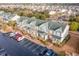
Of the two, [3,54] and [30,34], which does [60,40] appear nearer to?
[30,34]

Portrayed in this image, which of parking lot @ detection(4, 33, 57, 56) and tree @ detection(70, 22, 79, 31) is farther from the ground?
tree @ detection(70, 22, 79, 31)

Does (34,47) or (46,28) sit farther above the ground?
(46,28)

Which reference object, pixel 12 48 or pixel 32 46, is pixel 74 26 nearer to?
pixel 32 46

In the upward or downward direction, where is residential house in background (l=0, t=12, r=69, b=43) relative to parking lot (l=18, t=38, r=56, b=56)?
A: upward

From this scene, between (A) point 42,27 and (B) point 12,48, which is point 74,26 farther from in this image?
(B) point 12,48

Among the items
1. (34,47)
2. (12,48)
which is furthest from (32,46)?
(12,48)

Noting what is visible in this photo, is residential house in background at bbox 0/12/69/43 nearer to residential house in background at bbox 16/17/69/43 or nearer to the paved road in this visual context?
residential house in background at bbox 16/17/69/43

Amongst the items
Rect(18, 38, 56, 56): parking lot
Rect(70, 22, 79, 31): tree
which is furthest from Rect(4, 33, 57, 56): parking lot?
Rect(70, 22, 79, 31): tree

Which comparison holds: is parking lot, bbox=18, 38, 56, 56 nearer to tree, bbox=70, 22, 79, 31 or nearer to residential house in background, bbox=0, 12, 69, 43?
residential house in background, bbox=0, 12, 69, 43

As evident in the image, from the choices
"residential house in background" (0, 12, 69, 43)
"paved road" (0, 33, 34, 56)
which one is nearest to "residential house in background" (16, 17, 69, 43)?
"residential house in background" (0, 12, 69, 43)

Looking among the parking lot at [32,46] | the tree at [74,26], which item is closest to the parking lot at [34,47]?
the parking lot at [32,46]

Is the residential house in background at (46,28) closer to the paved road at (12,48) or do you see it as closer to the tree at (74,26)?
the tree at (74,26)
